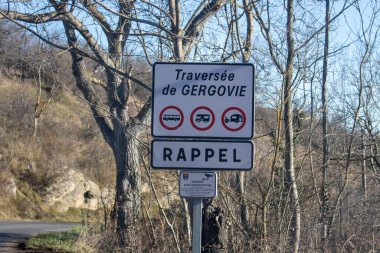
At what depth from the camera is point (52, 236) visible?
18703 millimetres

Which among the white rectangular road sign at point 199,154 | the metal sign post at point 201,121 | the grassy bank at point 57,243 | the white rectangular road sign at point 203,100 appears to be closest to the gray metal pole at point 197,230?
the metal sign post at point 201,121

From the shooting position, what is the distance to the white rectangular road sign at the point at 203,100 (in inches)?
215

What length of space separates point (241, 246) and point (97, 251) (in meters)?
4.87

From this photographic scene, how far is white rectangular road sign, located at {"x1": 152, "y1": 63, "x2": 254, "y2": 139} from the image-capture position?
5461 mm

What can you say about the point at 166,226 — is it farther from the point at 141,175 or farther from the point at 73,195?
the point at 73,195

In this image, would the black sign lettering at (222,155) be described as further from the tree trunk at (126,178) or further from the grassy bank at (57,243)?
the grassy bank at (57,243)

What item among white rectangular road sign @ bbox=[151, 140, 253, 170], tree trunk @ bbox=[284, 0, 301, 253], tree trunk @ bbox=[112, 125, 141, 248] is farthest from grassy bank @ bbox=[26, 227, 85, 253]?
white rectangular road sign @ bbox=[151, 140, 253, 170]

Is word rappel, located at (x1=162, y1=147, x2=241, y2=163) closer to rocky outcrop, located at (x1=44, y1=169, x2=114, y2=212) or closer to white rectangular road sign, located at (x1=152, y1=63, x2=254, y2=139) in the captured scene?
white rectangular road sign, located at (x1=152, y1=63, x2=254, y2=139)

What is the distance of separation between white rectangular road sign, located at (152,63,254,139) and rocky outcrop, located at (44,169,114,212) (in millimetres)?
33043

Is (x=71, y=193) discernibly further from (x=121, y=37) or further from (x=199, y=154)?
(x=199, y=154)

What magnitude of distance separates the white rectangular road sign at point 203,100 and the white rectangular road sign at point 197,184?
0.31 m

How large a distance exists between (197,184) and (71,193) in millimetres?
34607

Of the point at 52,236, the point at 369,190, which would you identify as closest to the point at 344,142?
the point at 369,190

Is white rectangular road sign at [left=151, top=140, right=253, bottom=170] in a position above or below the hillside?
below
